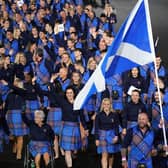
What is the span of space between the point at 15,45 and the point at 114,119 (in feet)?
23.3

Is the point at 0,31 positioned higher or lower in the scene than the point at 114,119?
higher

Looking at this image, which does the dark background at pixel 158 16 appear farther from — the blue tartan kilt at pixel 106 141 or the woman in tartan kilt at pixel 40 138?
the woman in tartan kilt at pixel 40 138

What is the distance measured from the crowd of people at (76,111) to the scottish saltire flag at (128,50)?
3.11 feet

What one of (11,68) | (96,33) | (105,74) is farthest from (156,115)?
(96,33)

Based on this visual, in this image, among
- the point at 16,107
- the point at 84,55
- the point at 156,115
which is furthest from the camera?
the point at 84,55

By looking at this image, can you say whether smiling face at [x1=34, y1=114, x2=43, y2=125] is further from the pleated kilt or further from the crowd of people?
the pleated kilt

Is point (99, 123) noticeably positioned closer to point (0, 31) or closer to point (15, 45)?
point (15, 45)

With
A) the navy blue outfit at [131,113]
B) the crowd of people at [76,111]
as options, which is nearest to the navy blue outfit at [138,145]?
the crowd of people at [76,111]

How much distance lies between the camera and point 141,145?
845 cm

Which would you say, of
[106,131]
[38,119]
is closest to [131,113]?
[106,131]

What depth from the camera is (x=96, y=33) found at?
15.6 meters

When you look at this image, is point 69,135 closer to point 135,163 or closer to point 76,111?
point 76,111

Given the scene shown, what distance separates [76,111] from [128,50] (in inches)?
114

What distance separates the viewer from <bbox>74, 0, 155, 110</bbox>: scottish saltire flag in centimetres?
720
